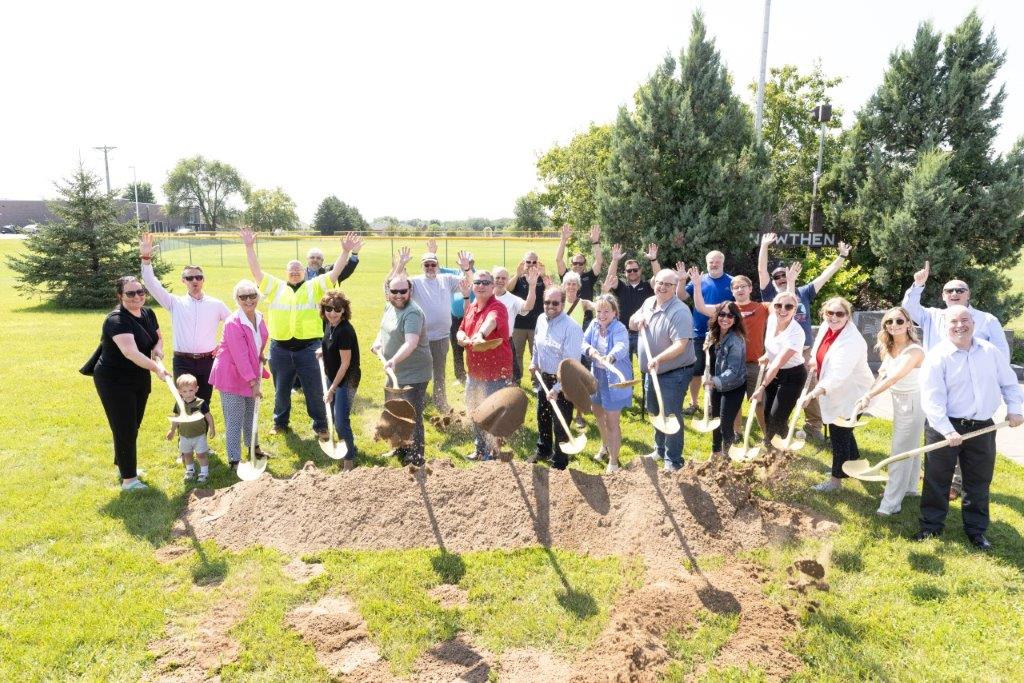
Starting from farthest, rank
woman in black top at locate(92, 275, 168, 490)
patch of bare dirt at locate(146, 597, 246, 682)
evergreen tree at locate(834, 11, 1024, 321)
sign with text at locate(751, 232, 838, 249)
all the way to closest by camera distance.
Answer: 1. sign with text at locate(751, 232, 838, 249)
2. evergreen tree at locate(834, 11, 1024, 321)
3. woman in black top at locate(92, 275, 168, 490)
4. patch of bare dirt at locate(146, 597, 246, 682)

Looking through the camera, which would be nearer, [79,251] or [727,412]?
[727,412]

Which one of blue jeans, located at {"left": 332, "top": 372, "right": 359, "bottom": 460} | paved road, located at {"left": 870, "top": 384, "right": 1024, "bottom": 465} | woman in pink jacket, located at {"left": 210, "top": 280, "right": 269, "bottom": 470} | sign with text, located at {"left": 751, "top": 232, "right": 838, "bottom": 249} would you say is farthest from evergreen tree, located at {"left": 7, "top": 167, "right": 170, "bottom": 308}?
paved road, located at {"left": 870, "top": 384, "right": 1024, "bottom": 465}

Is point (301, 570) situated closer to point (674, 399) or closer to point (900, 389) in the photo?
point (674, 399)

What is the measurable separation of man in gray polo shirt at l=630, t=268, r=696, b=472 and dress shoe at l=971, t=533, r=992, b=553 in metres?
2.33

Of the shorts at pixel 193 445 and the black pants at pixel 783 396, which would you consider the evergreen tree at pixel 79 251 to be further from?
the black pants at pixel 783 396

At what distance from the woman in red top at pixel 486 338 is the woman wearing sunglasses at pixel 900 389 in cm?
320

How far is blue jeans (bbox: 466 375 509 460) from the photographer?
6.39 meters

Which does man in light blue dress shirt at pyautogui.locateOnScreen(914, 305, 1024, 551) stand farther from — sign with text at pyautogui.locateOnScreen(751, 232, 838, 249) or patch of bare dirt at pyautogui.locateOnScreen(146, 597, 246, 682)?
sign with text at pyautogui.locateOnScreen(751, 232, 838, 249)

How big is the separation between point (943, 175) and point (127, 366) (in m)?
12.5

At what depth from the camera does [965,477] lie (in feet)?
16.2

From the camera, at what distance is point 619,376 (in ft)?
18.9

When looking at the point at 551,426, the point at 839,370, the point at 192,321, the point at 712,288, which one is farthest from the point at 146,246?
the point at 839,370

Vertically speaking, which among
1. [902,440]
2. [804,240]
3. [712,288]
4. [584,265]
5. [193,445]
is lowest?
[193,445]

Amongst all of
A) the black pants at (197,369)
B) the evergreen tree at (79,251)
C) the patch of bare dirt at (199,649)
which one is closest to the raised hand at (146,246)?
the black pants at (197,369)
